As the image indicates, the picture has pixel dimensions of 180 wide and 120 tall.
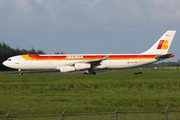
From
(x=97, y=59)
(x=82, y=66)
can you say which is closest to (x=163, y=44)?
(x=97, y=59)

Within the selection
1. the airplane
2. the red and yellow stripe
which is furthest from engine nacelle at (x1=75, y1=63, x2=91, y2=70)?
the red and yellow stripe

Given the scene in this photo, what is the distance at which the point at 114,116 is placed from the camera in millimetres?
10344

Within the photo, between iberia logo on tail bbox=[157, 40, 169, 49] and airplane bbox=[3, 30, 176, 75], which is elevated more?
iberia logo on tail bbox=[157, 40, 169, 49]

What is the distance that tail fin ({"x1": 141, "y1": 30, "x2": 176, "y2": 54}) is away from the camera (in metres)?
48.4

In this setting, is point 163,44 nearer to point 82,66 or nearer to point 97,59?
point 97,59

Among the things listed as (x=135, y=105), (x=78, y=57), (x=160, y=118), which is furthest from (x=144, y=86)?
(x=78, y=57)

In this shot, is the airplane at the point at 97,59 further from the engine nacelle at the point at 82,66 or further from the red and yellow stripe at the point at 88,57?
the engine nacelle at the point at 82,66

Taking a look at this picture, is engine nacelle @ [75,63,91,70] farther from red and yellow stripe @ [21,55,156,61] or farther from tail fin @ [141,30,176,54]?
tail fin @ [141,30,176,54]

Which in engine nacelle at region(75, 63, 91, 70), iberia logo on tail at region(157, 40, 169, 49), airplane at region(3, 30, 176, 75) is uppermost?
iberia logo on tail at region(157, 40, 169, 49)

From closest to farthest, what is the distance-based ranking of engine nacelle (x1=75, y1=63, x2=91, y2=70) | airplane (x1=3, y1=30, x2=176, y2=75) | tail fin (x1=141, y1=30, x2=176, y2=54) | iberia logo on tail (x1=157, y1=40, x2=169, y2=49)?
engine nacelle (x1=75, y1=63, x2=91, y2=70), airplane (x1=3, y1=30, x2=176, y2=75), tail fin (x1=141, y1=30, x2=176, y2=54), iberia logo on tail (x1=157, y1=40, x2=169, y2=49)

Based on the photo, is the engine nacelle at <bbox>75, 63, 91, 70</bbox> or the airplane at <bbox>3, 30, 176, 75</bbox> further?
the airplane at <bbox>3, 30, 176, 75</bbox>

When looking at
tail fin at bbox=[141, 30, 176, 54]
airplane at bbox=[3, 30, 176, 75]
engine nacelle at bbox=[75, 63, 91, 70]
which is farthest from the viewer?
tail fin at bbox=[141, 30, 176, 54]

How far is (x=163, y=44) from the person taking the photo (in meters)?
48.6

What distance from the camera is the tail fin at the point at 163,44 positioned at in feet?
159
